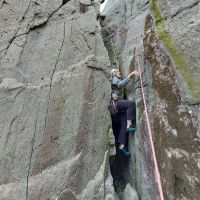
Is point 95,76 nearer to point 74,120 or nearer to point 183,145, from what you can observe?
point 74,120

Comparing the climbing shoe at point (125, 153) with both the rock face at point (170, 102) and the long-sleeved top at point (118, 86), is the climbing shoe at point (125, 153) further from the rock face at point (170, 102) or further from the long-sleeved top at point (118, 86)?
the long-sleeved top at point (118, 86)

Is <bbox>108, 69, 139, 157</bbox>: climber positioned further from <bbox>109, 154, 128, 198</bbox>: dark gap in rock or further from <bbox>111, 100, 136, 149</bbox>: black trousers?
<bbox>109, 154, 128, 198</bbox>: dark gap in rock

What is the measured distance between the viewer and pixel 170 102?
7.96m

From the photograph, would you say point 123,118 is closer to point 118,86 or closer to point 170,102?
point 118,86

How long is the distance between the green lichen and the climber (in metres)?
1.54

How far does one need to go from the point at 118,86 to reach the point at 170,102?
2589 mm

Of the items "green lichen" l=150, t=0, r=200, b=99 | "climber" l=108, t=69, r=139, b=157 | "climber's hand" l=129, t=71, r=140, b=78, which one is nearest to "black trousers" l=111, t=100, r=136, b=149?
"climber" l=108, t=69, r=139, b=157

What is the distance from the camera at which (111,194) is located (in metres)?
8.98

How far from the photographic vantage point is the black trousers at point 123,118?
9664mm

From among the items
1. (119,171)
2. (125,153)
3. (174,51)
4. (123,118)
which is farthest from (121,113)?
(174,51)

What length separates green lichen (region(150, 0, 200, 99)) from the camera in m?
7.37

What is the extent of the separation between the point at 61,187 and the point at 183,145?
3.35 meters

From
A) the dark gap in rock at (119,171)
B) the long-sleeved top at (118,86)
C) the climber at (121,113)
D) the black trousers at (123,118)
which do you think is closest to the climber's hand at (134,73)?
the climber at (121,113)

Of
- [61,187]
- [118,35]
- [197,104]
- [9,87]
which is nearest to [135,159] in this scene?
[61,187]
